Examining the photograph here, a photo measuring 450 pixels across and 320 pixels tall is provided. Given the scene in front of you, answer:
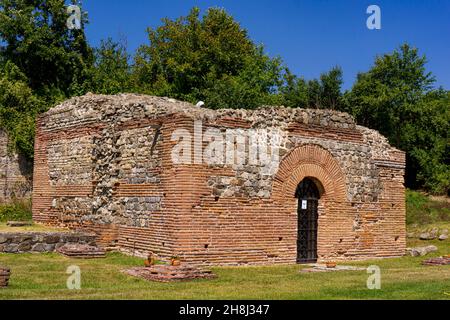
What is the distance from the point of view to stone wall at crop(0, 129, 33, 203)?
2447 centimetres

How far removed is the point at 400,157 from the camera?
766 inches

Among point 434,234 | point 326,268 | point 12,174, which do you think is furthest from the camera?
point 12,174

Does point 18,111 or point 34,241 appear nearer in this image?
point 34,241

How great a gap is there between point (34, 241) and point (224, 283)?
6021 mm

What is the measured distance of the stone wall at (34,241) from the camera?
1551 centimetres

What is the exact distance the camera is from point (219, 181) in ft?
48.8

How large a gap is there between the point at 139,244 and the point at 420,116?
23.8m

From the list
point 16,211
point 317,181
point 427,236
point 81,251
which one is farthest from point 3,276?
point 427,236

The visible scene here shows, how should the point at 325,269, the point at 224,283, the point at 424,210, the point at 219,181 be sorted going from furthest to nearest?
the point at 424,210 → the point at 219,181 → the point at 325,269 → the point at 224,283

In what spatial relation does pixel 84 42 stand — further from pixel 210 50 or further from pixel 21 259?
pixel 21 259

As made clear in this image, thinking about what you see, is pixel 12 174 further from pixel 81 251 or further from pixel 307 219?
pixel 307 219

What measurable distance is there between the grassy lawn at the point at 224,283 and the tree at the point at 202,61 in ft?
65.0

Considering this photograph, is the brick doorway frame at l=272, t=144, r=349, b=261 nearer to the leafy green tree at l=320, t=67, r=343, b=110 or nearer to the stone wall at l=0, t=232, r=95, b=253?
the stone wall at l=0, t=232, r=95, b=253

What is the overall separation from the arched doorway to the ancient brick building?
1.0 inches
